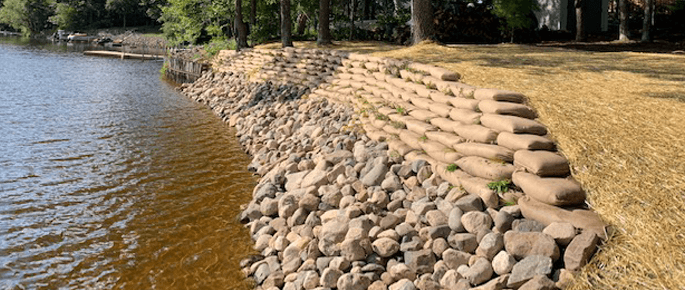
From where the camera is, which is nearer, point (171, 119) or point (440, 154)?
point (440, 154)

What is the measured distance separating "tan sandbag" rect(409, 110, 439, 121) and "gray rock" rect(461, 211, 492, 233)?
255cm

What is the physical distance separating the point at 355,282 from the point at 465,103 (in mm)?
2926

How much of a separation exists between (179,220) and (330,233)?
7.91ft

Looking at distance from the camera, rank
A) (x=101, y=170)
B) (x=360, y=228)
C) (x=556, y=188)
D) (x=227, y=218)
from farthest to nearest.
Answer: (x=101, y=170), (x=227, y=218), (x=360, y=228), (x=556, y=188)

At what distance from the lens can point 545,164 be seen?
4648 mm

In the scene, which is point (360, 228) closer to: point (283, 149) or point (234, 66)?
point (283, 149)

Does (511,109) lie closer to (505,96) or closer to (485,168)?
(505,96)

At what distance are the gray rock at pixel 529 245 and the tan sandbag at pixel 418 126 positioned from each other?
274 cm

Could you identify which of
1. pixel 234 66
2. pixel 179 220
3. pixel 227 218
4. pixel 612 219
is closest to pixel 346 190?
pixel 227 218

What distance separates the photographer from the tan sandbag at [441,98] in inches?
279

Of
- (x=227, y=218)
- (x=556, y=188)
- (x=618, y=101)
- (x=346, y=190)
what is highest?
(x=618, y=101)

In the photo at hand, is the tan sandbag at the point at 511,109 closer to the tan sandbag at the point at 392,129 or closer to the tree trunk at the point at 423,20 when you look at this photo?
the tan sandbag at the point at 392,129

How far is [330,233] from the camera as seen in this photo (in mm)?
5297

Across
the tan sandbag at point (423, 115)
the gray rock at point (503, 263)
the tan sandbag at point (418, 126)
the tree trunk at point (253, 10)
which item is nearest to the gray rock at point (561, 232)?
the gray rock at point (503, 263)
